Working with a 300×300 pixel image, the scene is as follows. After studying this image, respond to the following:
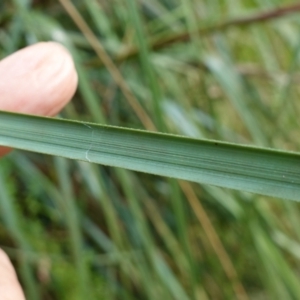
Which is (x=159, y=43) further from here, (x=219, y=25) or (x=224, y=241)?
(x=224, y=241)

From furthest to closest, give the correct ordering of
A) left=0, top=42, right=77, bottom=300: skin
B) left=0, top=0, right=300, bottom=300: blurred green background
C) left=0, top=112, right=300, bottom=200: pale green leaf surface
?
left=0, top=0, right=300, bottom=300: blurred green background, left=0, top=42, right=77, bottom=300: skin, left=0, top=112, right=300, bottom=200: pale green leaf surface

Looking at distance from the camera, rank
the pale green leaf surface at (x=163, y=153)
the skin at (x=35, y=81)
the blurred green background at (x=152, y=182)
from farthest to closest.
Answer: the blurred green background at (x=152, y=182)
the skin at (x=35, y=81)
the pale green leaf surface at (x=163, y=153)

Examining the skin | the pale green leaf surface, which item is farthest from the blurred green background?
the pale green leaf surface

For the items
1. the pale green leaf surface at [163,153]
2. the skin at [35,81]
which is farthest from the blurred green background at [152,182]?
the pale green leaf surface at [163,153]

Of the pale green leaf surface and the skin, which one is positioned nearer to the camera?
the pale green leaf surface

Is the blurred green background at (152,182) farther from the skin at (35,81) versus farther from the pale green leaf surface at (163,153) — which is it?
the pale green leaf surface at (163,153)

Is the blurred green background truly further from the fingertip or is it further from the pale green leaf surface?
the pale green leaf surface
